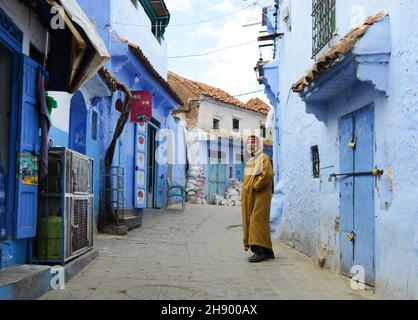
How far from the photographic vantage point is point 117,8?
36.7 feet

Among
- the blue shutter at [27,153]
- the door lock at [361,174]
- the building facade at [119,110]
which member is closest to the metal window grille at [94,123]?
the building facade at [119,110]

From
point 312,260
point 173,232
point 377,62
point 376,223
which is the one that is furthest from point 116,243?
point 377,62

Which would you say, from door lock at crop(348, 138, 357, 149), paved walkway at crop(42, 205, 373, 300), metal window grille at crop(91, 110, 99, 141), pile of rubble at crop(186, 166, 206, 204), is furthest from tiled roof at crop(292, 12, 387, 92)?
pile of rubble at crop(186, 166, 206, 204)

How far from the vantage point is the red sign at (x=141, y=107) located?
36.0 feet

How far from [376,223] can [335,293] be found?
2.92ft

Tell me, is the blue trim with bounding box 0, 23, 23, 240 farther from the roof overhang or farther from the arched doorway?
the arched doorway

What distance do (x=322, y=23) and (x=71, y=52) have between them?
371 cm

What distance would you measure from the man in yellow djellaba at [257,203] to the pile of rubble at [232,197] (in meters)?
15.7

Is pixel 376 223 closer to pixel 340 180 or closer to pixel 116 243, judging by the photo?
pixel 340 180

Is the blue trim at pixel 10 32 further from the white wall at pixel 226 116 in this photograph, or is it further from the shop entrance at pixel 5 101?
the white wall at pixel 226 116

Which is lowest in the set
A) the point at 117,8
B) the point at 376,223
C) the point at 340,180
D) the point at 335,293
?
the point at 335,293

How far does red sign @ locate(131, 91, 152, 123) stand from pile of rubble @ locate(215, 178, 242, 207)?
12.5 meters

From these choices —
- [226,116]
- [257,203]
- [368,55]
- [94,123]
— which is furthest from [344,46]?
[226,116]
